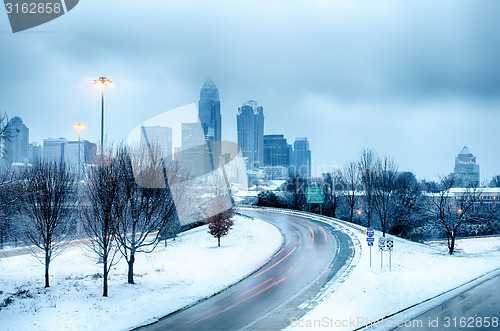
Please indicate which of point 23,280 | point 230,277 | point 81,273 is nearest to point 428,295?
point 230,277

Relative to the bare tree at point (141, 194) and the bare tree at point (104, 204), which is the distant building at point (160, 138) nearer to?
the bare tree at point (141, 194)

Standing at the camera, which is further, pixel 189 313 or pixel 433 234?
pixel 433 234

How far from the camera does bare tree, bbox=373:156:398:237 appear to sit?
31891 millimetres

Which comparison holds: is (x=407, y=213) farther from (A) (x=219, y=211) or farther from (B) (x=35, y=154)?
(B) (x=35, y=154)

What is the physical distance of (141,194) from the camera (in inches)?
595

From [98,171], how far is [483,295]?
17882 mm

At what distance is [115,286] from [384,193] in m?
27.7

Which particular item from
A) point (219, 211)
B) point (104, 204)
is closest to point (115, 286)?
point (104, 204)

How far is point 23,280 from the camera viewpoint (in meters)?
16.2

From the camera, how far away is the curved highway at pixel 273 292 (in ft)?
37.7

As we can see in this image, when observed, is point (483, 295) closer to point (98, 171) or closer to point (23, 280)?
point (98, 171)

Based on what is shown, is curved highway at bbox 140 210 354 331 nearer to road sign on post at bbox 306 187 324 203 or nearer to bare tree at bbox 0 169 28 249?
bare tree at bbox 0 169 28 249

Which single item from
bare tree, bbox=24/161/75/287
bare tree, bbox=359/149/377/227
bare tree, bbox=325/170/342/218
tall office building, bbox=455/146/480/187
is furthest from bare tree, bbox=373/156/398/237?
tall office building, bbox=455/146/480/187

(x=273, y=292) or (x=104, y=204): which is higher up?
(x=104, y=204)
